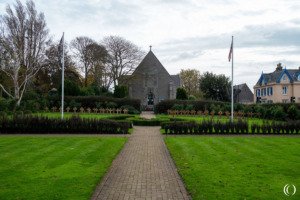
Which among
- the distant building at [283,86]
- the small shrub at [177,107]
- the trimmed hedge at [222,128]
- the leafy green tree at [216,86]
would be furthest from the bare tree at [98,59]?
the trimmed hedge at [222,128]

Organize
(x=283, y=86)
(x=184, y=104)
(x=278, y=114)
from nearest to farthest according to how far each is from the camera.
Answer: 1. (x=278, y=114)
2. (x=184, y=104)
3. (x=283, y=86)

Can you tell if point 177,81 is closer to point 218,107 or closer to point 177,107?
point 218,107

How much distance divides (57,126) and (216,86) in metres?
50.7

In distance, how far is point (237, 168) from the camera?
11.6m

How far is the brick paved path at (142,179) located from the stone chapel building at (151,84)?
5277 centimetres

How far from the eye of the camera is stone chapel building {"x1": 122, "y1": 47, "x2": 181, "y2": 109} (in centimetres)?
6806

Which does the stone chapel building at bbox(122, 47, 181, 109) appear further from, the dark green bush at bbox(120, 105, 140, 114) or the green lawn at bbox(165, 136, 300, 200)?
the green lawn at bbox(165, 136, 300, 200)

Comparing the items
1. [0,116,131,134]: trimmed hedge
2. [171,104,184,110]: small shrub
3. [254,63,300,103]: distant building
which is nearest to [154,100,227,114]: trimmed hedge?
[171,104,184,110]: small shrub

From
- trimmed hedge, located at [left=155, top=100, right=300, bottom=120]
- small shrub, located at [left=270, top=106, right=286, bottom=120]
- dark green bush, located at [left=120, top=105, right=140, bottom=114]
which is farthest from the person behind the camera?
dark green bush, located at [left=120, top=105, right=140, bottom=114]

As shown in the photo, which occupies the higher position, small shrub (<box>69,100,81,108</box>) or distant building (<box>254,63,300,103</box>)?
distant building (<box>254,63,300,103</box>)

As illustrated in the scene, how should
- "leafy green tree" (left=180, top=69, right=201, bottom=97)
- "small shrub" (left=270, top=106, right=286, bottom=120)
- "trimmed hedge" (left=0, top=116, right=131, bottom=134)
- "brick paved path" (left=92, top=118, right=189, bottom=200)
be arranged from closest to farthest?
"brick paved path" (left=92, top=118, right=189, bottom=200) < "trimmed hedge" (left=0, top=116, right=131, bottom=134) < "small shrub" (left=270, top=106, right=286, bottom=120) < "leafy green tree" (left=180, top=69, right=201, bottom=97)

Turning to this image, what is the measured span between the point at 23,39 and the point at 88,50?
17920 mm

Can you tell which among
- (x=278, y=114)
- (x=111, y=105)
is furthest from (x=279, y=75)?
(x=111, y=105)

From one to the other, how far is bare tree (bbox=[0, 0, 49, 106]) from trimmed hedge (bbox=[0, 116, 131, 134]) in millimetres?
21042
